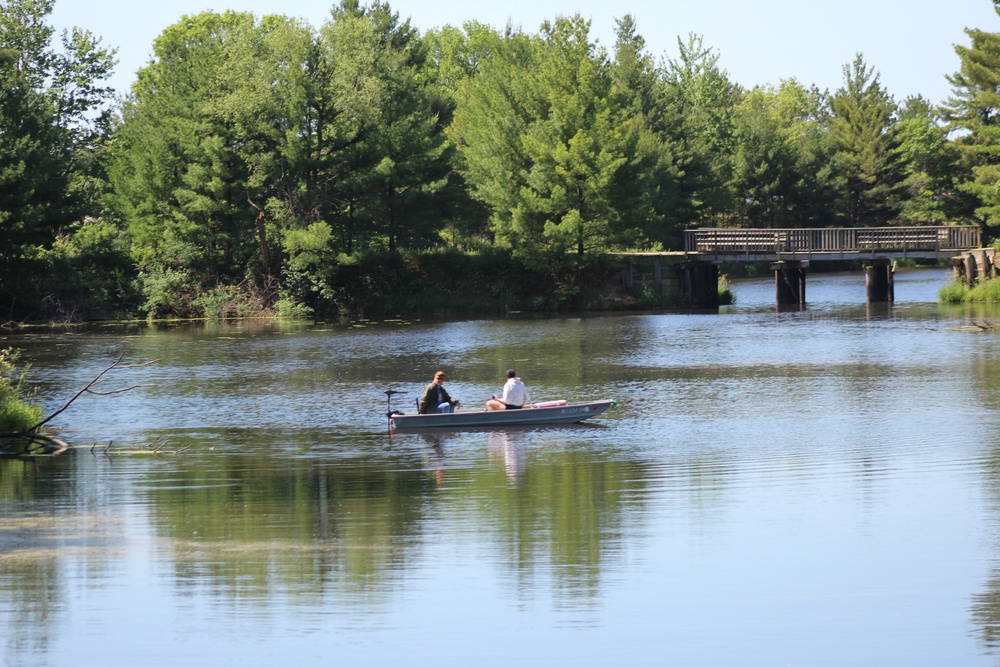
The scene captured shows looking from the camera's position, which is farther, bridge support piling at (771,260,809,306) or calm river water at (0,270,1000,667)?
bridge support piling at (771,260,809,306)

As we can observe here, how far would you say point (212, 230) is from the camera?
70.1 metres

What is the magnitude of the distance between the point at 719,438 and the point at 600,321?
34883 mm

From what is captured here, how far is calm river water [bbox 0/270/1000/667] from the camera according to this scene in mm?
13633

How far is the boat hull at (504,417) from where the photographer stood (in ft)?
95.4

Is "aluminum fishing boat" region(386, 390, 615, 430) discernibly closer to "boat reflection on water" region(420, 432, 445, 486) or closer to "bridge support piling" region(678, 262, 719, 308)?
"boat reflection on water" region(420, 432, 445, 486)

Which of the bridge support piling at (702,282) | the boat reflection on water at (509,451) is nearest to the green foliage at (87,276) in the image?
the bridge support piling at (702,282)

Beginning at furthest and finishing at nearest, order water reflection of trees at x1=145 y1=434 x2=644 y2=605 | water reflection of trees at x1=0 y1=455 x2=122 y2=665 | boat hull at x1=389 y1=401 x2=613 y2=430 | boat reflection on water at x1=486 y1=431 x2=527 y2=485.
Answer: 1. boat hull at x1=389 y1=401 x2=613 y2=430
2. boat reflection on water at x1=486 y1=431 x2=527 y2=485
3. water reflection of trees at x1=145 y1=434 x2=644 y2=605
4. water reflection of trees at x1=0 y1=455 x2=122 y2=665

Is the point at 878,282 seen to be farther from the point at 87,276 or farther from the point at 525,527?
the point at 525,527

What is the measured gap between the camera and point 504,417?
29172 mm

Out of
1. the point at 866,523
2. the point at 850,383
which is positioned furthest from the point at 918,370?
the point at 866,523

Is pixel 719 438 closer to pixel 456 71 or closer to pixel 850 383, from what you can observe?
pixel 850 383

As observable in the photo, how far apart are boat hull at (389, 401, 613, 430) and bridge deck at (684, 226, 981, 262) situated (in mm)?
43008

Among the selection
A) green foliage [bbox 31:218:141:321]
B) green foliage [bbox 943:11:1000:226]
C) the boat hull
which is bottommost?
the boat hull

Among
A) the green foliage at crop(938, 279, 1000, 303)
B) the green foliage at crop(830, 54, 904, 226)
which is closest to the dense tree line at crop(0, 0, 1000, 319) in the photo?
the green foliage at crop(938, 279, 1000, 303)
